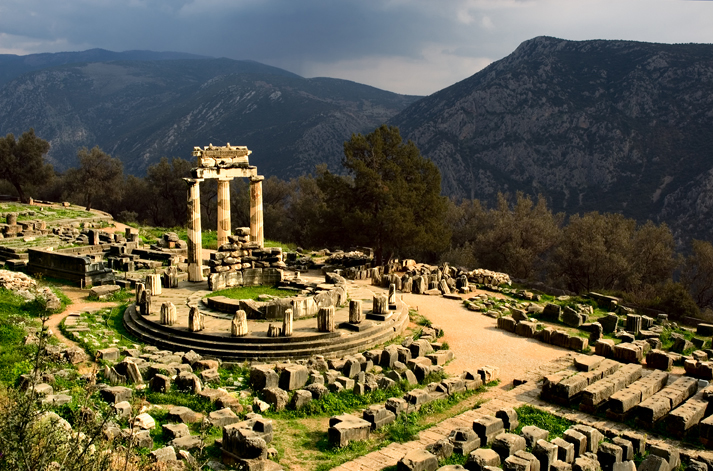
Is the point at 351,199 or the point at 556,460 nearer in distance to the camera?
the point at 556,460

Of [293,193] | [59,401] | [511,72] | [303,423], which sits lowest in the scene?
[303,423]

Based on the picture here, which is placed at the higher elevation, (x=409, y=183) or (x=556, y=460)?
(x=409, y=183)

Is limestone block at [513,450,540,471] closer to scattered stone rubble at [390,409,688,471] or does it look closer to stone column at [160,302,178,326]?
scattered stone rubble at [390,409,688,471]

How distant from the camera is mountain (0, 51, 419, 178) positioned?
10369cm

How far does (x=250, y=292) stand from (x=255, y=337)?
5.75m

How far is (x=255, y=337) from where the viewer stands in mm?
17047

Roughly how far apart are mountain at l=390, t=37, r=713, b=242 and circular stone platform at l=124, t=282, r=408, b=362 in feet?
159

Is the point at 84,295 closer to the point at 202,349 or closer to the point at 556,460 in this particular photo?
the point at 202,349

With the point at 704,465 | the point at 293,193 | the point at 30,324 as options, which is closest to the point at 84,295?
the point at 30,324

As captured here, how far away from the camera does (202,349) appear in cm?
1686

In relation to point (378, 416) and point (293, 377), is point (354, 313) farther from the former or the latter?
point (378, 416)

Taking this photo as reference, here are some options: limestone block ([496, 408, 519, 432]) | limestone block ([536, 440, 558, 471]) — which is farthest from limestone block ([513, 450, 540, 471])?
limestone block ([496, 408, 519, 432])

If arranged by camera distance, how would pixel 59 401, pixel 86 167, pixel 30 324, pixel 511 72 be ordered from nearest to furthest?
pixel 59 401 → pixel 30 324 → pixel 86 167 → pixel 511 72

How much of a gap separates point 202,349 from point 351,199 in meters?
19.1
